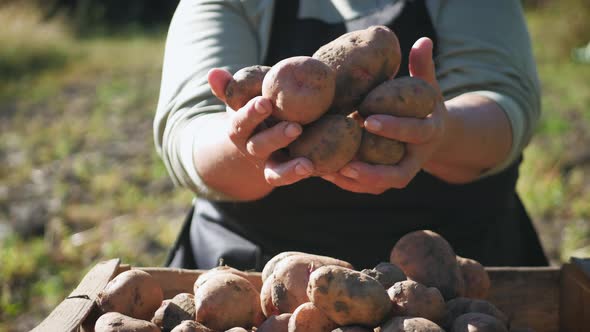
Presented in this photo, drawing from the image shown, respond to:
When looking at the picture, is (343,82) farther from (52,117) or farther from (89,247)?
(52,117)

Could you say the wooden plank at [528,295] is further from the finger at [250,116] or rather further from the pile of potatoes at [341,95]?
the finger at [250,116]

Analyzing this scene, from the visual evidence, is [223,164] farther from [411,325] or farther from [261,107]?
[411,325]

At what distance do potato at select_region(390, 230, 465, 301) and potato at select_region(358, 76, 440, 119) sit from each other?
0.25m

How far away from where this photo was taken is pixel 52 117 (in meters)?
6.02

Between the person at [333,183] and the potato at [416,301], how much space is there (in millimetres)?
623

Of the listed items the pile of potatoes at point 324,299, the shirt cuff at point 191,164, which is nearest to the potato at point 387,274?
the pile of potatoes at point 324,299

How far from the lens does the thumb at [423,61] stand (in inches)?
59.0

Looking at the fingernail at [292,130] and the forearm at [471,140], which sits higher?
the fingernail at [292,130]

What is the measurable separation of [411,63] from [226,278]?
0.57 m

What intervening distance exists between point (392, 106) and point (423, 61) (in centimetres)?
22

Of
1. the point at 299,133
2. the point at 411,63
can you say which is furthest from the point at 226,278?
the point at 411,63

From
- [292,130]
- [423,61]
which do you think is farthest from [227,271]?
[423,61]

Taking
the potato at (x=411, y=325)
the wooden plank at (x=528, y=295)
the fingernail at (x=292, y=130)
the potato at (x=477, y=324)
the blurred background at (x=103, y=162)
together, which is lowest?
the blurred background at (x=103, y=162)

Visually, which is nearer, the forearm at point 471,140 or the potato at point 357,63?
the potato at point 357,63
